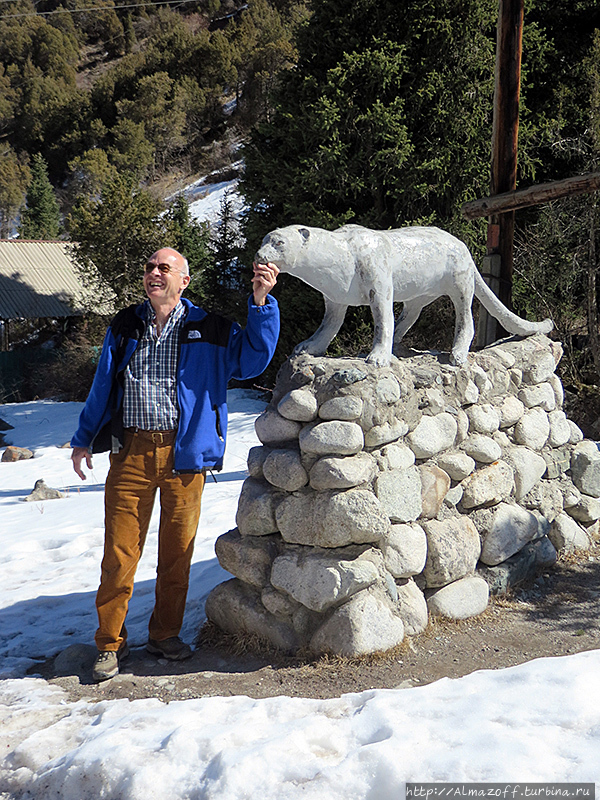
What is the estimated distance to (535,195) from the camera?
581cm

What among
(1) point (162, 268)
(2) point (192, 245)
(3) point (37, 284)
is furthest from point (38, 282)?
(1) point (162, 268)

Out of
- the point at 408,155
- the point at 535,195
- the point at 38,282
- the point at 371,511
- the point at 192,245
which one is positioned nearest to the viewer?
the point at 371,511

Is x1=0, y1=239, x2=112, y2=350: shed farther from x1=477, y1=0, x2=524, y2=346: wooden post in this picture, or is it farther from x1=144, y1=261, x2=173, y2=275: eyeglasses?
x1=144, y1=261, x2=173, y2=275: eyeglasses

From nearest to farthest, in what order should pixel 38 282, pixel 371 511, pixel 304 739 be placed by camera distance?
pixel 304 739, pixel 371 511, pixel 38 282

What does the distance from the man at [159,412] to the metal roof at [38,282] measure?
1410 cm

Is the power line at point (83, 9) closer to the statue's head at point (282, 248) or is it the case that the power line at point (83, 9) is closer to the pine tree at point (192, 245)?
the pine tree at point (192, 245)

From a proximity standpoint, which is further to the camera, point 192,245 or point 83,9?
point 83,9

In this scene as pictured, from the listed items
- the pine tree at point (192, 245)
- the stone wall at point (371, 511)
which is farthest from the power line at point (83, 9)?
the stone wall at point (371, 511)

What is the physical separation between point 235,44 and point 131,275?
89.6ft

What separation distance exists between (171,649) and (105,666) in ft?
1.07

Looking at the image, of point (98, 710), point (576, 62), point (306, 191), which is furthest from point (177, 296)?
point (576, 62)

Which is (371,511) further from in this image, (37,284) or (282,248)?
(37,284)

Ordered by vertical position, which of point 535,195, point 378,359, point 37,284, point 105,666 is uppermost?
point 37,284

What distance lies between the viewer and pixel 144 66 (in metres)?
37.6
